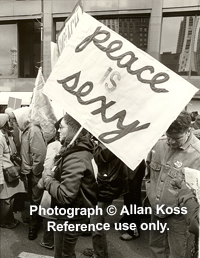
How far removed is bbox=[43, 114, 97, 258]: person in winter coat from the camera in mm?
2053

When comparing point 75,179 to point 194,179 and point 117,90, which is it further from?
point 194,179

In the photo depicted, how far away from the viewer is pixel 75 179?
2.04 meters

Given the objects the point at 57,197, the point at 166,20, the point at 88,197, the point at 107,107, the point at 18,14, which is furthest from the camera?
the point at 18,14

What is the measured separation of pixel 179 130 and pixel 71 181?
965mm

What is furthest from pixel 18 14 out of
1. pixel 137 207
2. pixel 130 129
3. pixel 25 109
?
pixel 130 129

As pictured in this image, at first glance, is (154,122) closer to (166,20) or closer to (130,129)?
(130,129)

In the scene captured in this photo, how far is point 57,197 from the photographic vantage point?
81.7 inches

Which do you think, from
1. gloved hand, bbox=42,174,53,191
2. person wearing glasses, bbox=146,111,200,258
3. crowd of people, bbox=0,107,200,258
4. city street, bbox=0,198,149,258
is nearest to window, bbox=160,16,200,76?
city street, bbox=0,198,149,258

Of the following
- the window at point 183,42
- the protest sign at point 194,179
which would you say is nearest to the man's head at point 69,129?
the protest sign at point 194,179

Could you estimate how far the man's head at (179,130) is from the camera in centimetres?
207

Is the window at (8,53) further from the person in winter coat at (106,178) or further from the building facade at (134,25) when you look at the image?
the person in winter coat at (106,178)

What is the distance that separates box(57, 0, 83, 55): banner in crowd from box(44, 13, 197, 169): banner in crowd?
2.64ft

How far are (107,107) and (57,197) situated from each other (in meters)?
0.83

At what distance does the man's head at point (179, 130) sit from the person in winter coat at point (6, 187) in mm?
2238
